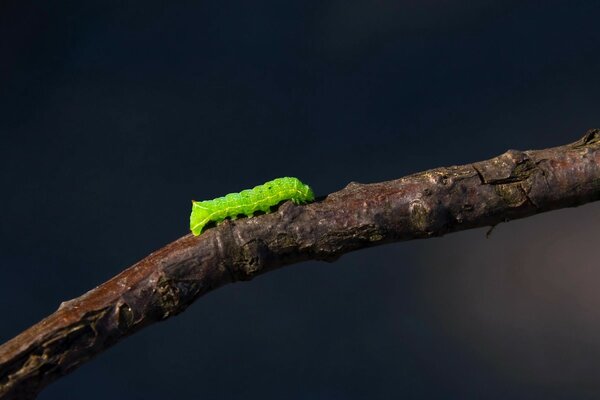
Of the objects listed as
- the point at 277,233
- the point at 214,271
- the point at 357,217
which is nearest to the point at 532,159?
the point at 357,217

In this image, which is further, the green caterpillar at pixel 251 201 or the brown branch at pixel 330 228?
the green caterpillar at pixel 251 201

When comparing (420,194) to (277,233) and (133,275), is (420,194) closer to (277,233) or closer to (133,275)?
(277,233)

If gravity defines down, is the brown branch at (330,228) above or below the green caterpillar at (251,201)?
below

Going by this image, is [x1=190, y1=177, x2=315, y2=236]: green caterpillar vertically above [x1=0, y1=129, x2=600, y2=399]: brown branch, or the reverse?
[x1=190, y1=177, x2=315, y2=236]: green caterpillar

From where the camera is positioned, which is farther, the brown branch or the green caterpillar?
the green caterpillar
